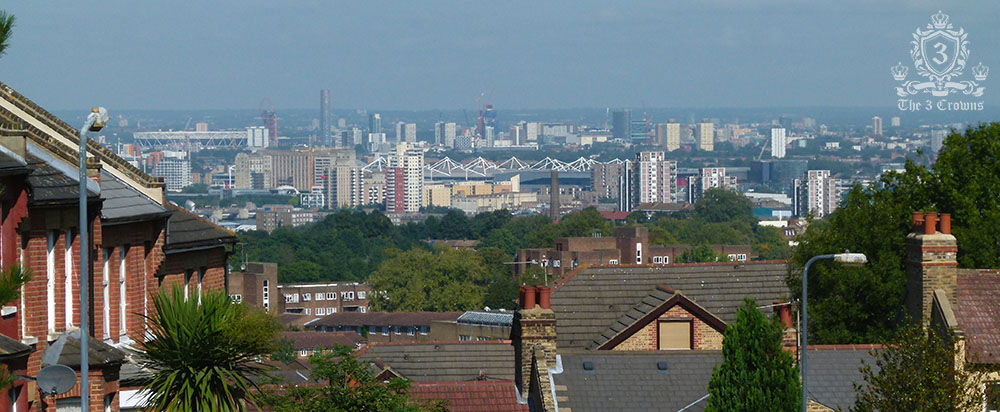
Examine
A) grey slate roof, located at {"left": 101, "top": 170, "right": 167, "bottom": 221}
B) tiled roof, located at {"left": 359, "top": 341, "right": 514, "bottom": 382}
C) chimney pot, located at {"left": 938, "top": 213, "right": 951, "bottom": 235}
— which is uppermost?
grey slate roof, located at {"left": 101, "top": 170, "right": 167, "bottom": 221}

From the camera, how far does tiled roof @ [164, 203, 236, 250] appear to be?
920 inches

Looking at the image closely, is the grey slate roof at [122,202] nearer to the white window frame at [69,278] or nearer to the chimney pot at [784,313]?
the white window frame at [69,278]

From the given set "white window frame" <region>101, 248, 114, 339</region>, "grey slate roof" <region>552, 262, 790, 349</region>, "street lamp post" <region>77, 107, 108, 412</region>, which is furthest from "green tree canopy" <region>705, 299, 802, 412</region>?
"street lamp post" <region>77, 107, 108, 412</region>

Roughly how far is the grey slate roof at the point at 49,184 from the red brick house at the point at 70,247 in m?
0.02

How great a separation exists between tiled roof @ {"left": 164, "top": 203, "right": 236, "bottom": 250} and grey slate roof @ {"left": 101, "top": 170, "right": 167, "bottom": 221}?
76cm

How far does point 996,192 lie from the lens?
3697 centimetres

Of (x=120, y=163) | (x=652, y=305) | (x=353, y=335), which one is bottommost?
(x=353, y=335)

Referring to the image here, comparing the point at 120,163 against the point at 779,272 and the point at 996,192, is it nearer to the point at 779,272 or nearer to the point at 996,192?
the point at 779,272

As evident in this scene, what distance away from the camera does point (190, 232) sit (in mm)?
23969

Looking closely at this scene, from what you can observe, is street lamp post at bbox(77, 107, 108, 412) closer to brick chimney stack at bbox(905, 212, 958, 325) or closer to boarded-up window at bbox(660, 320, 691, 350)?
brick chimney stack at bbox(905, 212, 958, 325)

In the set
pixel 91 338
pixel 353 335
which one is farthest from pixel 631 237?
pixel 91 338

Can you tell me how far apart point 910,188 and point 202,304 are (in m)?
23.9

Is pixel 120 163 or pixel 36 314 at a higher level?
pixel 120 163

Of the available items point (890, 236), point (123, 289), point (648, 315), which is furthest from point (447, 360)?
point (123, 289)
